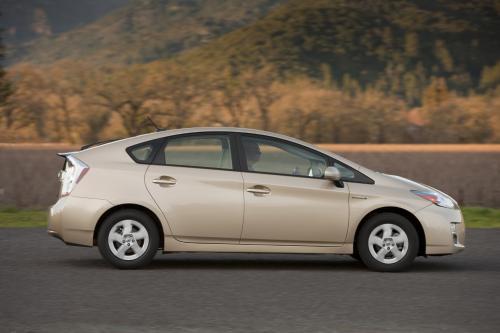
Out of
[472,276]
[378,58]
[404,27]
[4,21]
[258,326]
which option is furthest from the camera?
[4,21]

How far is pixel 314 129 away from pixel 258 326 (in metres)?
36.4

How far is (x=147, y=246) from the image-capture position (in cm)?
1101

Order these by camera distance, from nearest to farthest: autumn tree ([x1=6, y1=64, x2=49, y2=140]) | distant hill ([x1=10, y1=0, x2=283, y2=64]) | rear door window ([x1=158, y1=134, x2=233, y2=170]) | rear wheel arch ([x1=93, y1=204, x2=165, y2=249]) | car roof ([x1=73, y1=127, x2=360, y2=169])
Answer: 1. rear wheel arch ([x1=93, y1=204, x2=165, y2=249])
2. rear door window ([x1=158, y1=134, x2=233, y2=170])
3. car roof ([x1=73, y1=127, x2=360, y2=169])
4. autumn tree ([x1=6, y1=64, x2=49, y2=140])
5. distant hill ([x1=10, y1=0, x2=283, y2=64])

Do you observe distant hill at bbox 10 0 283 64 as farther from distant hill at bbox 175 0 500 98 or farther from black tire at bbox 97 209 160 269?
black tire at bbox 97 209 160 269

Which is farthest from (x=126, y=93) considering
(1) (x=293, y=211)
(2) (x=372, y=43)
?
(1) (x=293, y=211)

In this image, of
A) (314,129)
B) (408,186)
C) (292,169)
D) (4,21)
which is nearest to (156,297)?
(292,169)

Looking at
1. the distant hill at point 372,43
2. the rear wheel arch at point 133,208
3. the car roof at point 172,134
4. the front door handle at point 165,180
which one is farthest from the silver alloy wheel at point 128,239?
the distant hill at point 372,43

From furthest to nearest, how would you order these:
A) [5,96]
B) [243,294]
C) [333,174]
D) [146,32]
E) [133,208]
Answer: [146,32]
[5,96]
[133,208]
[333,174]
[243,294]

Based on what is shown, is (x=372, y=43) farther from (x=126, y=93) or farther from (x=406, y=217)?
(x=406, y=217)

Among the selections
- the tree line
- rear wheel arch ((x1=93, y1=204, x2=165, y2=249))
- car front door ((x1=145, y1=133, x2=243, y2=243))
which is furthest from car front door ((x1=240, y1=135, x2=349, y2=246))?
the tree line

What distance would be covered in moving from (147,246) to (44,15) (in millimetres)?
106010

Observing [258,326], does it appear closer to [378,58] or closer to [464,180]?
[464,180]

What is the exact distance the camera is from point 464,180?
2698 cm

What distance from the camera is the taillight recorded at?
11094mm
